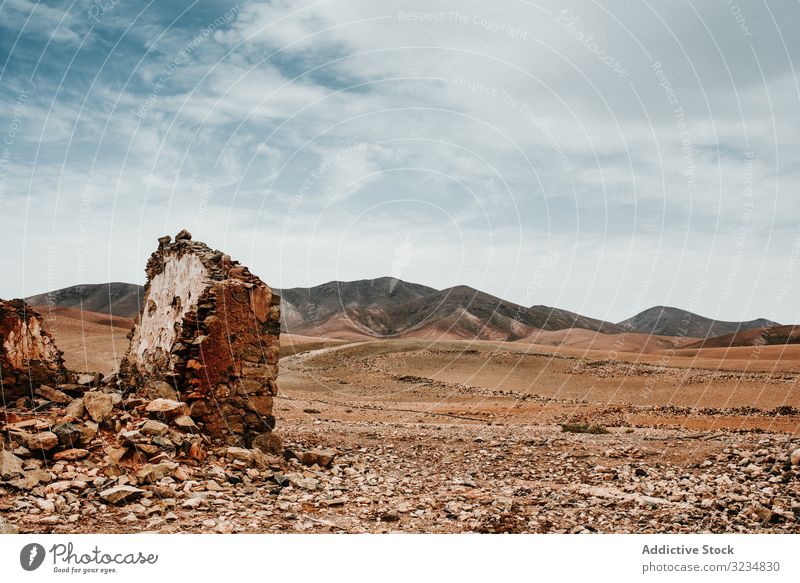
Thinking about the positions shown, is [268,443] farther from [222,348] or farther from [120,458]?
[120,458]

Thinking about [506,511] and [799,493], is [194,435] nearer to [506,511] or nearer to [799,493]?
[506,511]

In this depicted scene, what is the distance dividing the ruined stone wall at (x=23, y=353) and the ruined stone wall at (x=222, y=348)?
3193 mm

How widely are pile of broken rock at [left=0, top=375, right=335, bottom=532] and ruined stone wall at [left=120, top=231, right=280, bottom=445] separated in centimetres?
38

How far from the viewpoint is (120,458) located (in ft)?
30.5

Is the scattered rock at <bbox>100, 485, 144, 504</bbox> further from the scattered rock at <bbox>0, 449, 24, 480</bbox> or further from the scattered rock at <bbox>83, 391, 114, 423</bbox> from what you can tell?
the scattered rock at <bbox>83, 391, 114, 423</bbox>

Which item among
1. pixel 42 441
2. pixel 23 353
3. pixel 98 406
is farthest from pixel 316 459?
pixel 23 353

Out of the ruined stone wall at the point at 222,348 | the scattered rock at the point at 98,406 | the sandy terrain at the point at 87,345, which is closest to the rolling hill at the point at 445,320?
the sandy terrain at the point at 87,345

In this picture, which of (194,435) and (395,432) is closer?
(194,435)

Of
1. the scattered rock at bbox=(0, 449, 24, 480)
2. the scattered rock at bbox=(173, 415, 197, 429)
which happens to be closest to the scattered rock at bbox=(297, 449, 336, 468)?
the scattered rock at bbox=(173, 415, 197, 429)

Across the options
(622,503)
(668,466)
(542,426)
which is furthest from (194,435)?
(542,426)

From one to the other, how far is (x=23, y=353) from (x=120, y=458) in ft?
21.5

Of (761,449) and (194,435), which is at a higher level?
(194,435)

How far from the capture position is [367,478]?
440 inches

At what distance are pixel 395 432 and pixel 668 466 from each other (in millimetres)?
8279
